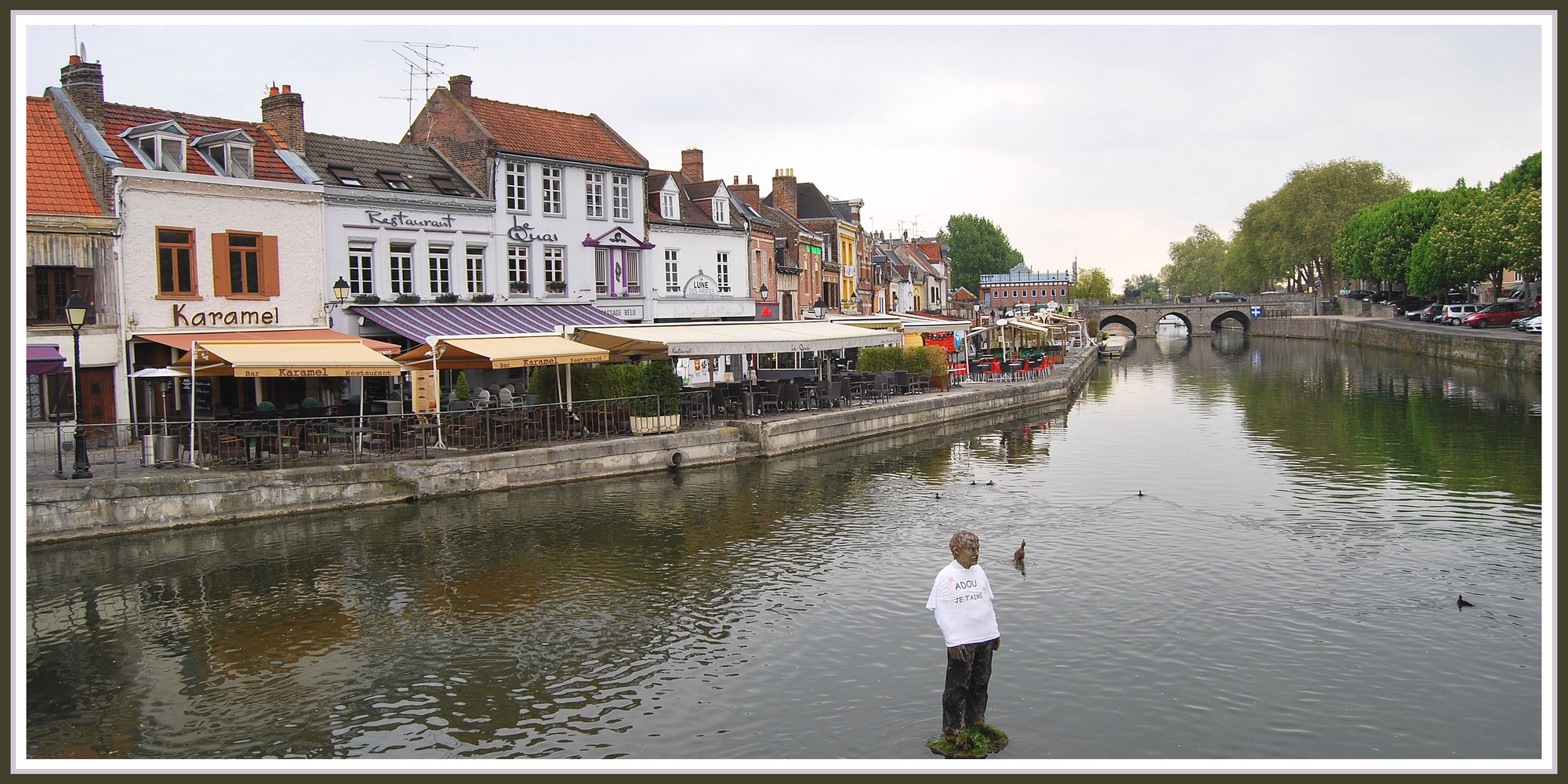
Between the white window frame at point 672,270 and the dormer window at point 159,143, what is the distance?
16672 millimetres

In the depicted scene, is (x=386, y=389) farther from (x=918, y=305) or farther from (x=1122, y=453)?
(x=918, y=305)

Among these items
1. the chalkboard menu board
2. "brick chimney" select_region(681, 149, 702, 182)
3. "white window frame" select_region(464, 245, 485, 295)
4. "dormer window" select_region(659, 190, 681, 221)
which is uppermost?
"brick chimney" select_region(681, 149, 702, 182)

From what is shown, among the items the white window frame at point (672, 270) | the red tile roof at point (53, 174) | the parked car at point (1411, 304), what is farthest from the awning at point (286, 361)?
the parked car at point (1411, 304)

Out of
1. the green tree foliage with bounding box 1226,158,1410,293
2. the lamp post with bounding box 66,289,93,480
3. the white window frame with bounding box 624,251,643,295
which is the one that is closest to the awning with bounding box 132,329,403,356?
the lamp post with bounding box 66,289,93,480

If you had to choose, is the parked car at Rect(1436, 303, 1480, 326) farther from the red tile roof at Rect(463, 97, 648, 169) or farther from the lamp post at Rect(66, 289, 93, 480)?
the lamp post at Rect(66, 289, 93, 480)

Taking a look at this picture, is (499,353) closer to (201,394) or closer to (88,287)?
(201,394)

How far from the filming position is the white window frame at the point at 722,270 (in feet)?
135

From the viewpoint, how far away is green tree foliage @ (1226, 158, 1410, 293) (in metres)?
96.4

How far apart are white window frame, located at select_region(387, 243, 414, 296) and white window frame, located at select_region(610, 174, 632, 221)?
7.89 m

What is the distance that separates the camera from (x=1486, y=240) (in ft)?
189

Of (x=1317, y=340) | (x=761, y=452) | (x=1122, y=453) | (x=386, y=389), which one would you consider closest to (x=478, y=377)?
(x=386, y=389)

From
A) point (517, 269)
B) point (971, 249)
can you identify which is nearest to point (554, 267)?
point (517, 269)

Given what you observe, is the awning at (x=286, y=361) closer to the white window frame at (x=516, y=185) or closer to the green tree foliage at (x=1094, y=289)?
the white window frame at (x=516, y=185)

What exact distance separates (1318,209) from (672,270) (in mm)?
76984
